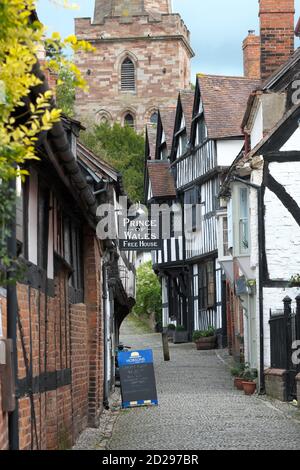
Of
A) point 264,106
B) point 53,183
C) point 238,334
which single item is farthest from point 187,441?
point 238,334

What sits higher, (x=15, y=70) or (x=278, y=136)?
(x=278, y=136)

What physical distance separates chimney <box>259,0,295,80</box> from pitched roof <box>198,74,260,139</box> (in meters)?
8.30

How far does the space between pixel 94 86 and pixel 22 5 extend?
8193 centimetres

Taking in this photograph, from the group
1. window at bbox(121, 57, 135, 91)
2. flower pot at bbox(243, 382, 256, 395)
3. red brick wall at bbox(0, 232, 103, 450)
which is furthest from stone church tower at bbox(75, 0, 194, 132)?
red brick wall at bbox(0, 232, 103, 450)

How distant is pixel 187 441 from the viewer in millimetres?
13820

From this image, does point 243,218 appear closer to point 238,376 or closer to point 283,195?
point 283,195

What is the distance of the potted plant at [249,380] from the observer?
22.5 metres

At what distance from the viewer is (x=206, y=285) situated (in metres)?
40.0

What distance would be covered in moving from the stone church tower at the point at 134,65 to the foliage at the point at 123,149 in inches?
354

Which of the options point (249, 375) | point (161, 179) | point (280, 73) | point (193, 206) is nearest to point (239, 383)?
point (249, 375)

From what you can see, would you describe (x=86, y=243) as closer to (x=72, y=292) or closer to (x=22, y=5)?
(x=72, y=292)

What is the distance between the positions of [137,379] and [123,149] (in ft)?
180

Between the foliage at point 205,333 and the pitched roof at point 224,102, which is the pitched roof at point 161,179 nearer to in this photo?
the foliage at point 205,333
